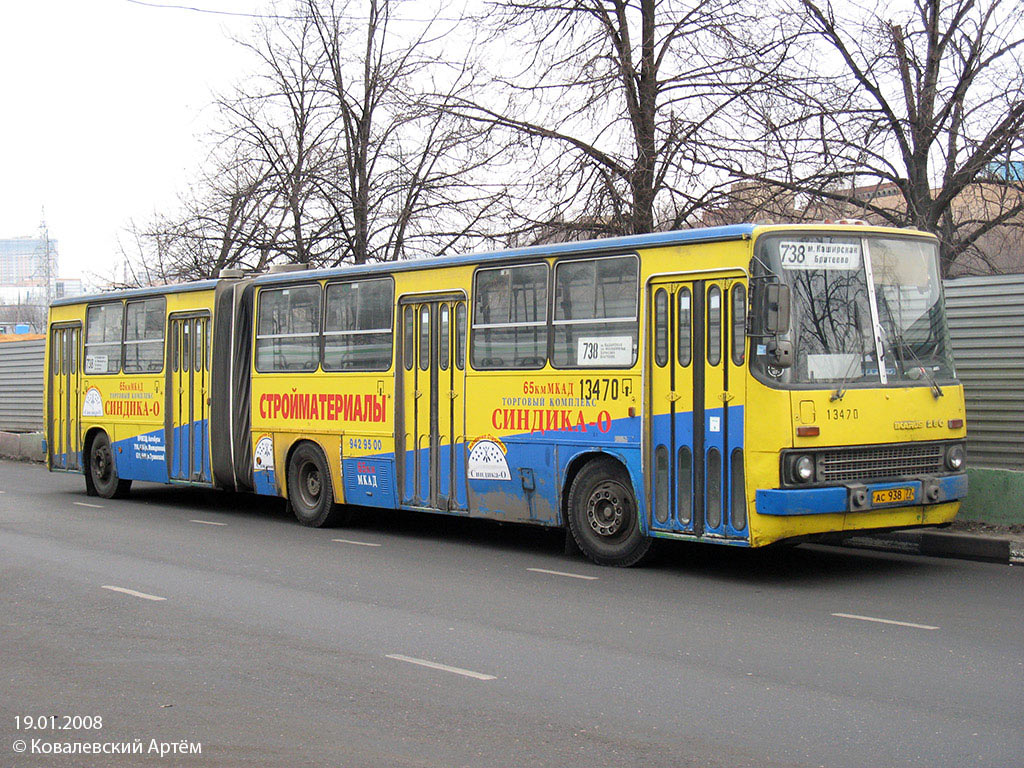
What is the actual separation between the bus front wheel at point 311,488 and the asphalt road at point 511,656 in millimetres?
1923

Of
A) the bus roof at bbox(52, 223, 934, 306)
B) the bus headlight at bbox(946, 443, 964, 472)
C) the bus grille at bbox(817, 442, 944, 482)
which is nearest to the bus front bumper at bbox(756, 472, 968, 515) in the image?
the bus grille at bbox(817, 442, 944, 482)

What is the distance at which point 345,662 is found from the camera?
25.2ft

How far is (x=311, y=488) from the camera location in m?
15.4

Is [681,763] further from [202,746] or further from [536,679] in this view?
[202,746]

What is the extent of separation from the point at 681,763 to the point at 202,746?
2.29 m

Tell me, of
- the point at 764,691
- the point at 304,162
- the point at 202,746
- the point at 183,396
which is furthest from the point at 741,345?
the point at 304,162

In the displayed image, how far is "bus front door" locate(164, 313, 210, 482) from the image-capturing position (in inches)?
670

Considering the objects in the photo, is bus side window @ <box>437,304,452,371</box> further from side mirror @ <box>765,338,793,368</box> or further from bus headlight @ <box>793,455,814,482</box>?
bus headlight @ <box>793,455,814,482</box>

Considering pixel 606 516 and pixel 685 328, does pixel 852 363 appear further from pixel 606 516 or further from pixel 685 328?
pixel 606 516

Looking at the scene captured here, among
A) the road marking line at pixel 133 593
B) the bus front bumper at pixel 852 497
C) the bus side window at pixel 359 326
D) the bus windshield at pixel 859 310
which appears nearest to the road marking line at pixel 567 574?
the bus front bumper at pixel 852 497

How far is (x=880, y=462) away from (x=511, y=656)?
4.20m

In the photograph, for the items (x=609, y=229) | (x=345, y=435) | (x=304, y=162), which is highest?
(x=304, y=162)

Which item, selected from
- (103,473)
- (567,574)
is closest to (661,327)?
(567,574)

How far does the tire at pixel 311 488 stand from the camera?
15039 mm
